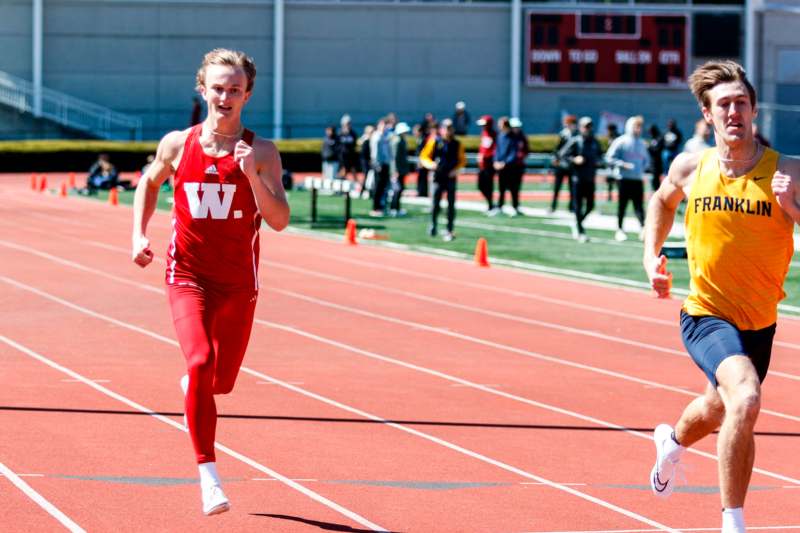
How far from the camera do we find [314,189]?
2967cm

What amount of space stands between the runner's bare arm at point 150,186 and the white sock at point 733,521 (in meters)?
→ 2.66

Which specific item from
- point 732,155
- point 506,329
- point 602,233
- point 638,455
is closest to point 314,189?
point 602,233

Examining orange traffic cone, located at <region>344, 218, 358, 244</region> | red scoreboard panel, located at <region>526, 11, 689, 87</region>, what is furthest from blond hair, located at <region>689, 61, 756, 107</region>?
red scoreboard panel, located at <region>526, 11, 689, 87</region>

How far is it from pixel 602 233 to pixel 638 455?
1812 centimetres

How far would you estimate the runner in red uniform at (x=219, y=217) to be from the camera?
7.21 m

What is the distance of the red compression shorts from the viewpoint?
699 cm

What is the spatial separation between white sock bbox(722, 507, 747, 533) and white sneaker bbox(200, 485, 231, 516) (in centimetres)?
194

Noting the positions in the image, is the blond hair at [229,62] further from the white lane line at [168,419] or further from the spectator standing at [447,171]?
the spectator standing at [447,171]

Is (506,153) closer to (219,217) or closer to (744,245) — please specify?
(219,217)

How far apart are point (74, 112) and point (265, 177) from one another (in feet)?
158

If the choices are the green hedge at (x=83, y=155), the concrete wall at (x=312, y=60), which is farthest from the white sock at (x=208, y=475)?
the concrete wall at (x=312, y=60)

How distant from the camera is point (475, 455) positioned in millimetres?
8758

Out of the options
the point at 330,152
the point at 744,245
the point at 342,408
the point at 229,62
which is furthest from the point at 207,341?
the point at 330,152

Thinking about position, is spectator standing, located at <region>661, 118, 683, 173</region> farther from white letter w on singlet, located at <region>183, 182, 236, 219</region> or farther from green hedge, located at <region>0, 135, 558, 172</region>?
white letter w on singlet, located at <region>183, 182, 236, 219</region>
